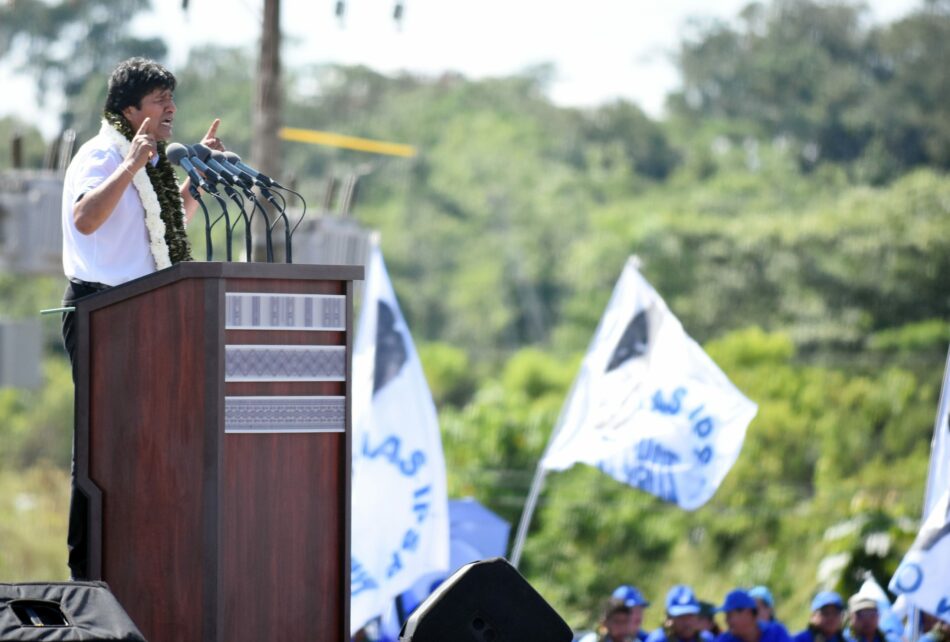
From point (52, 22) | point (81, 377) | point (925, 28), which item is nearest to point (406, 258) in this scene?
point (52, 22)

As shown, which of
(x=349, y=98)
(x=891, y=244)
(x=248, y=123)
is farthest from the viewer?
(x=349, y=98)

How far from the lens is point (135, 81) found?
4.33 m

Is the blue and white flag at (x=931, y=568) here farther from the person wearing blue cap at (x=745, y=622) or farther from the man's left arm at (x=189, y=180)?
the man's left arm at (x=189, y=180)

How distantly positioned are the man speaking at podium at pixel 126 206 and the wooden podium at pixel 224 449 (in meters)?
0.21

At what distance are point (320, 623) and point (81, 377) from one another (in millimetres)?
841

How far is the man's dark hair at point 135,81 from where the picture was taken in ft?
14.2

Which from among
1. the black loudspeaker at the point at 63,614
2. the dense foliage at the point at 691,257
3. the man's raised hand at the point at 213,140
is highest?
the man's raised hand at the point at 213,140

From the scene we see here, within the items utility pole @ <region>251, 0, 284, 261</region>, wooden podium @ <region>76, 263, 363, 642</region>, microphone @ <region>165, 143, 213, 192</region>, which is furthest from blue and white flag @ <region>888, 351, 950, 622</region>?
utility pole @ <region>251, 0, 284, 261</region>

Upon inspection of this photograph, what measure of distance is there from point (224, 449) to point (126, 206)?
815 mm

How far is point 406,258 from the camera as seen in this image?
38.0 m

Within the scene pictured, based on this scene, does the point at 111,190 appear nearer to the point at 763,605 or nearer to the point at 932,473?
the point at 932,473

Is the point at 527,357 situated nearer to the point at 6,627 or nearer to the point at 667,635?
the point at 667,635

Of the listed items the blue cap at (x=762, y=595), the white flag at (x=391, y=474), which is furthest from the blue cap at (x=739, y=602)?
the white flag at (x=391, y=474)

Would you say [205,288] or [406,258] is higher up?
[205,288]
